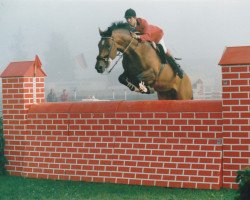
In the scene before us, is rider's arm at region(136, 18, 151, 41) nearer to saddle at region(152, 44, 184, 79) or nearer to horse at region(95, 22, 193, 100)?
horse at region(95, 22, 193, 100)

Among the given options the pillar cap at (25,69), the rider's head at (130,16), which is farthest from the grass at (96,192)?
the rider's head at (130,16)

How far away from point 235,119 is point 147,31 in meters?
4.61

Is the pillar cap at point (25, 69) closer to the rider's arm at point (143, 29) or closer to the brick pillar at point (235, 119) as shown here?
the rider's arm at point (143, 29)

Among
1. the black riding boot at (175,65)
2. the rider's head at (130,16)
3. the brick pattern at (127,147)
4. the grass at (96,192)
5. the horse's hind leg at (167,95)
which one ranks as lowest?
the grass at (96,192)

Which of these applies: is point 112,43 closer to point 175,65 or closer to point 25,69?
point 175,65

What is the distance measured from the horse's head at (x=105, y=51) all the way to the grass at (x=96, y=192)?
314 centimetres

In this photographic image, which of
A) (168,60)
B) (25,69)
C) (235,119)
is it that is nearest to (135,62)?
(168,60)

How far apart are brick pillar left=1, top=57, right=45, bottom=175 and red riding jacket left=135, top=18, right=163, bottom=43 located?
2931 mm

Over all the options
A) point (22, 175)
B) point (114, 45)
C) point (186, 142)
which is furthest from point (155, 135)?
point (114, 45)

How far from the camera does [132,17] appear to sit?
11484mm

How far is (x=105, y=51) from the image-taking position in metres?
10.4

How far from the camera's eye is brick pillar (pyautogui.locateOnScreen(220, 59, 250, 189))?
685 centimetres

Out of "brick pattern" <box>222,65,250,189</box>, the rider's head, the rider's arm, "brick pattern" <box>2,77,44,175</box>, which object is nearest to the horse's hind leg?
the rider's arm

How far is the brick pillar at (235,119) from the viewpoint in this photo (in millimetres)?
6852
